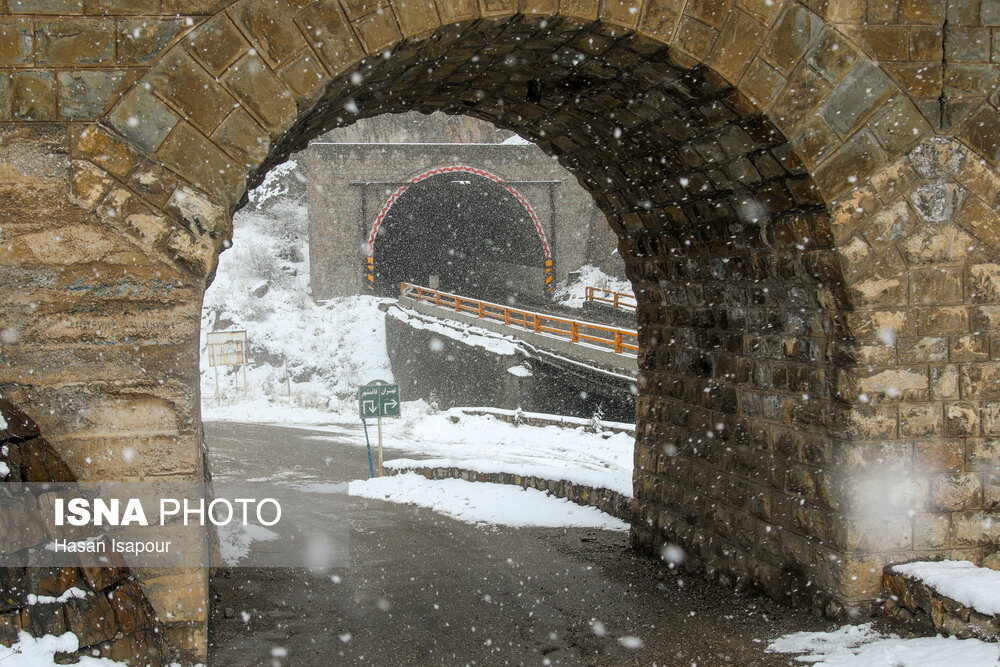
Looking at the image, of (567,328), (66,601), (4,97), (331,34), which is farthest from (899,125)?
(567,328)

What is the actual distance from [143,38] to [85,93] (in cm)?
43

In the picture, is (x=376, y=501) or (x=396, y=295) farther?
(x=396, y=295)

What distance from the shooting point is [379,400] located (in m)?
12.4

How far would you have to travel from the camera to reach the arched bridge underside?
4.42m

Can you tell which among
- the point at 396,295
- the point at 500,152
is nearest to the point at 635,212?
the point at 500,152

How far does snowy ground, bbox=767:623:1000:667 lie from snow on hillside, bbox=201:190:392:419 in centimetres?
2166

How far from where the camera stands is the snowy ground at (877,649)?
15.6ft

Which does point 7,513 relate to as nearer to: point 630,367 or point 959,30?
point 959,30

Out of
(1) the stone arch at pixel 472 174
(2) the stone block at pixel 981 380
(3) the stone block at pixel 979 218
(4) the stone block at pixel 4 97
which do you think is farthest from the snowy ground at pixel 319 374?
(4) the stone block at pixel 4 97

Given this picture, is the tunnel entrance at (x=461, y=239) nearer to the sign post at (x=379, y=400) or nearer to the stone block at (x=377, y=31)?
the sign post at (x=379, y=400)

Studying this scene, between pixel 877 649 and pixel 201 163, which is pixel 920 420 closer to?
pixel 877 649

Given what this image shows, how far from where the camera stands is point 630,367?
666 inches

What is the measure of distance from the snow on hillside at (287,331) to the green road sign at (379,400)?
1389 centimetres

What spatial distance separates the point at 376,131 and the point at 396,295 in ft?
48.3
